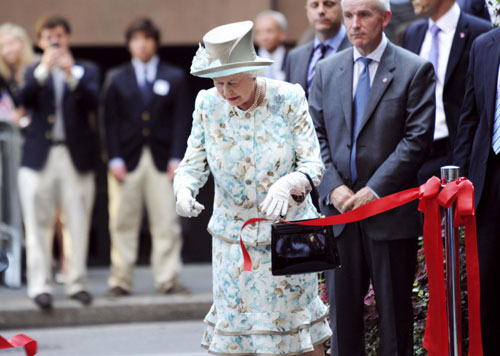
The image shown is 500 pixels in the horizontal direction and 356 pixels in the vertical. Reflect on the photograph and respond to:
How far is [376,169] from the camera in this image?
6.00 meters

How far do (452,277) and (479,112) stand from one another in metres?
1.16

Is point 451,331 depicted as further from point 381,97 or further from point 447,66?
point 447,66

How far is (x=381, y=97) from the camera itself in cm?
599

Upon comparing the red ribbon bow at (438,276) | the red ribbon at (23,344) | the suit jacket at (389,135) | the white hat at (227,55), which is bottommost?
the red ribbon at (23,344)

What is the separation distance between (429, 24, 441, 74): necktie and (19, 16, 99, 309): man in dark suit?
3.55 m

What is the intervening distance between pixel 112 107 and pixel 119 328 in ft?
6.48

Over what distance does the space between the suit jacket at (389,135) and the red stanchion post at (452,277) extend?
0.61 metres

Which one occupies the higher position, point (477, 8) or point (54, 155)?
point (477, 8)

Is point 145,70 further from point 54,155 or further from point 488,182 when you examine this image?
point 488,182

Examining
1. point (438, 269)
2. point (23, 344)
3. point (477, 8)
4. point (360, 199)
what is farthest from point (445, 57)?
point (23, 344)

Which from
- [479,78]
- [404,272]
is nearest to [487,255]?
[404,272]

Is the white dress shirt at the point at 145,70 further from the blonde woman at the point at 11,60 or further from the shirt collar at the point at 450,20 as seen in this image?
the shirt collar at the point at 450,20

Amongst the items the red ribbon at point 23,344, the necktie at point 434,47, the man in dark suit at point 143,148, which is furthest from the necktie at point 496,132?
the man in dark suit at point 143,148

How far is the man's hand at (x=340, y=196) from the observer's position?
19.5 feet
